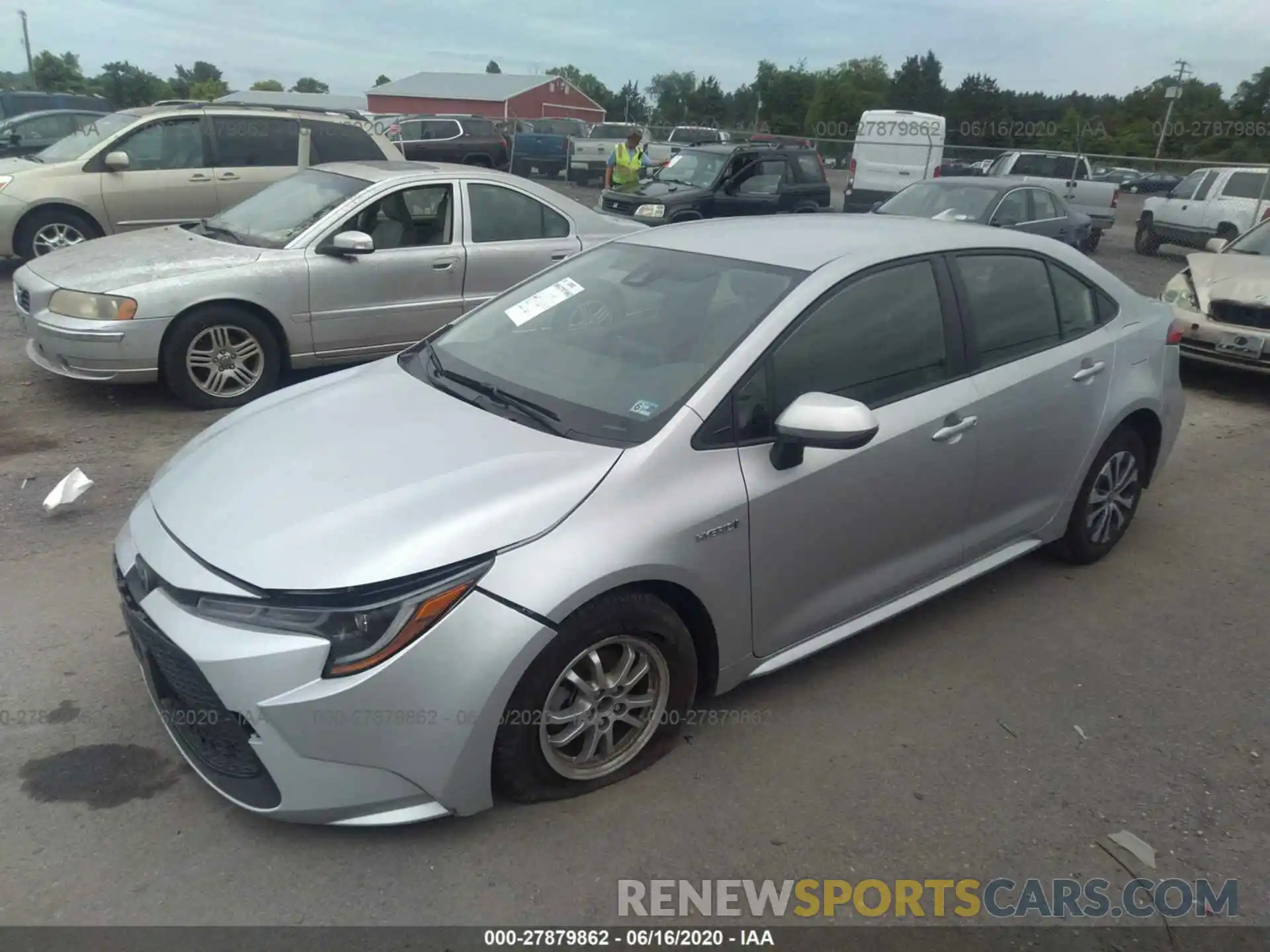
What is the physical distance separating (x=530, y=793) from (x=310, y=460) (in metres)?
1.22

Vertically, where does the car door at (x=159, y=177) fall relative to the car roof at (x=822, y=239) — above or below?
below

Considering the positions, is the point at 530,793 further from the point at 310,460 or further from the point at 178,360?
the point at 178,360

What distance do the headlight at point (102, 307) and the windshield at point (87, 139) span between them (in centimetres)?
498

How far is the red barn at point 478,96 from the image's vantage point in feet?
230

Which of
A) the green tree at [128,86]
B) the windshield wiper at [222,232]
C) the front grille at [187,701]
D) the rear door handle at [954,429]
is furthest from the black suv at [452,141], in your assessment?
the green tree at [128,86]

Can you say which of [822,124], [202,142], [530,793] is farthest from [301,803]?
[822,124]

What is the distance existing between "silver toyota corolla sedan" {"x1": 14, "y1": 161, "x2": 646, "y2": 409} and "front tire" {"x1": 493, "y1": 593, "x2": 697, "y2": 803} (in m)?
4.39

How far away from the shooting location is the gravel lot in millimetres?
2566

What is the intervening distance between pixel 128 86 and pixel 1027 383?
73611mm

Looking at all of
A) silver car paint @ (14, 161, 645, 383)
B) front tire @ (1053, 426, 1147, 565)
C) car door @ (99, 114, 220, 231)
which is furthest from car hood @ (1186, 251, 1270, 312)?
car door @ (99, 114, 220, 231)

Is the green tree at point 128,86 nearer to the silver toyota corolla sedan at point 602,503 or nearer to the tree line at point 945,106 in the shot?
the tree line at point 945,106

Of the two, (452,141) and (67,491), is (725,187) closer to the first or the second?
(67,491)

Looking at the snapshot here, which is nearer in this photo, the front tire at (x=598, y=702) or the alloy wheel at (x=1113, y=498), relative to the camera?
the front tire at (x=598, y=702)

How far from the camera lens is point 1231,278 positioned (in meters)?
8.27
